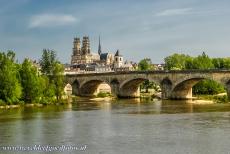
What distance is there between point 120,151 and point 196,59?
77783mm

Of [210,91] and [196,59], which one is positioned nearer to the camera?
[210,91]

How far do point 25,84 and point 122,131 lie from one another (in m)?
32.9

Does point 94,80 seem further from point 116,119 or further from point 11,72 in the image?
point 116,119

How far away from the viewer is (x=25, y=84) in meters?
74.6

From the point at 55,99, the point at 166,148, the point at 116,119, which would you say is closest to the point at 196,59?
the point at 55,99

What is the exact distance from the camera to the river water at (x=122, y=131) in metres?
36.4

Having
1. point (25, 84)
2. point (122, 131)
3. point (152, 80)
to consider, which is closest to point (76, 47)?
point (152, 80)

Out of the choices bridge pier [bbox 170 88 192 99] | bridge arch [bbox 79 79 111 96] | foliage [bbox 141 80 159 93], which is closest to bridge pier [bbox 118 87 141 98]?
bridge arch [bbox 79 79 111 96]

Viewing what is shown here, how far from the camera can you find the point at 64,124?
49375mm

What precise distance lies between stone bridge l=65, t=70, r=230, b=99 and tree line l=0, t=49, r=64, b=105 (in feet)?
46.3

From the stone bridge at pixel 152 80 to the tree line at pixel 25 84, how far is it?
14.1 meters

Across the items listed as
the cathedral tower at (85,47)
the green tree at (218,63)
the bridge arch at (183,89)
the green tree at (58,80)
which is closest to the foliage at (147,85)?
the green tree at (218,63)

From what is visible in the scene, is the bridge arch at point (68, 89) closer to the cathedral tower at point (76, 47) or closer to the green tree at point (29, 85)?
the green tree at point (29, 85)

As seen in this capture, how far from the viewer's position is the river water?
36.4m
